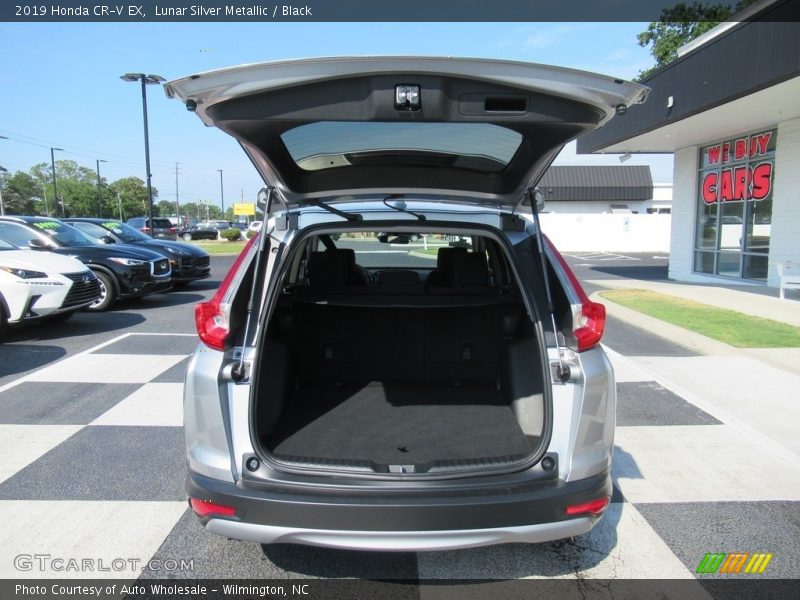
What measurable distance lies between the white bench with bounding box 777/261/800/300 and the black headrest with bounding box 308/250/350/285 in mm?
10048

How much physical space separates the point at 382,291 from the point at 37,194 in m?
114

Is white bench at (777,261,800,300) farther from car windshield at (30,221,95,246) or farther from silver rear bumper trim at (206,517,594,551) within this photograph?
car windshield at (30,221,95,246)

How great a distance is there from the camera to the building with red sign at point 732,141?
29.7ft

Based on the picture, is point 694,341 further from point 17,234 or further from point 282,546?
point 17,234

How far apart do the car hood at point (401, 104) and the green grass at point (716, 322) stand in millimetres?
6019

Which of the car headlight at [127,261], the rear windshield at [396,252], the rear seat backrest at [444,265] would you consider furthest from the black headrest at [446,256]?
the car headlight at [127,261]

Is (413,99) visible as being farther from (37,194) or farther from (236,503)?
(37,194)

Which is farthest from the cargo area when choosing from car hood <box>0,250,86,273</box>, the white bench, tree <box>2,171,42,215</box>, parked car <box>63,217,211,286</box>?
tree <box>2,171,42,215</box>

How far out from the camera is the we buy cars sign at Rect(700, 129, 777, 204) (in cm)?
1256

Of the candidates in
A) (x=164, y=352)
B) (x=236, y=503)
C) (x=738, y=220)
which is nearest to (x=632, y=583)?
(x=236, y=503)

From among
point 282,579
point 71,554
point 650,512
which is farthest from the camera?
point 650,512

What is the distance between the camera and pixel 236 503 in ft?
6.95

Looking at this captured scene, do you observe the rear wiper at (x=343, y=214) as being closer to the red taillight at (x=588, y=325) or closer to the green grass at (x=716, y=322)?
the red taillight at (x=588, y=325)

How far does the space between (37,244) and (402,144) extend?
8.39 metres
